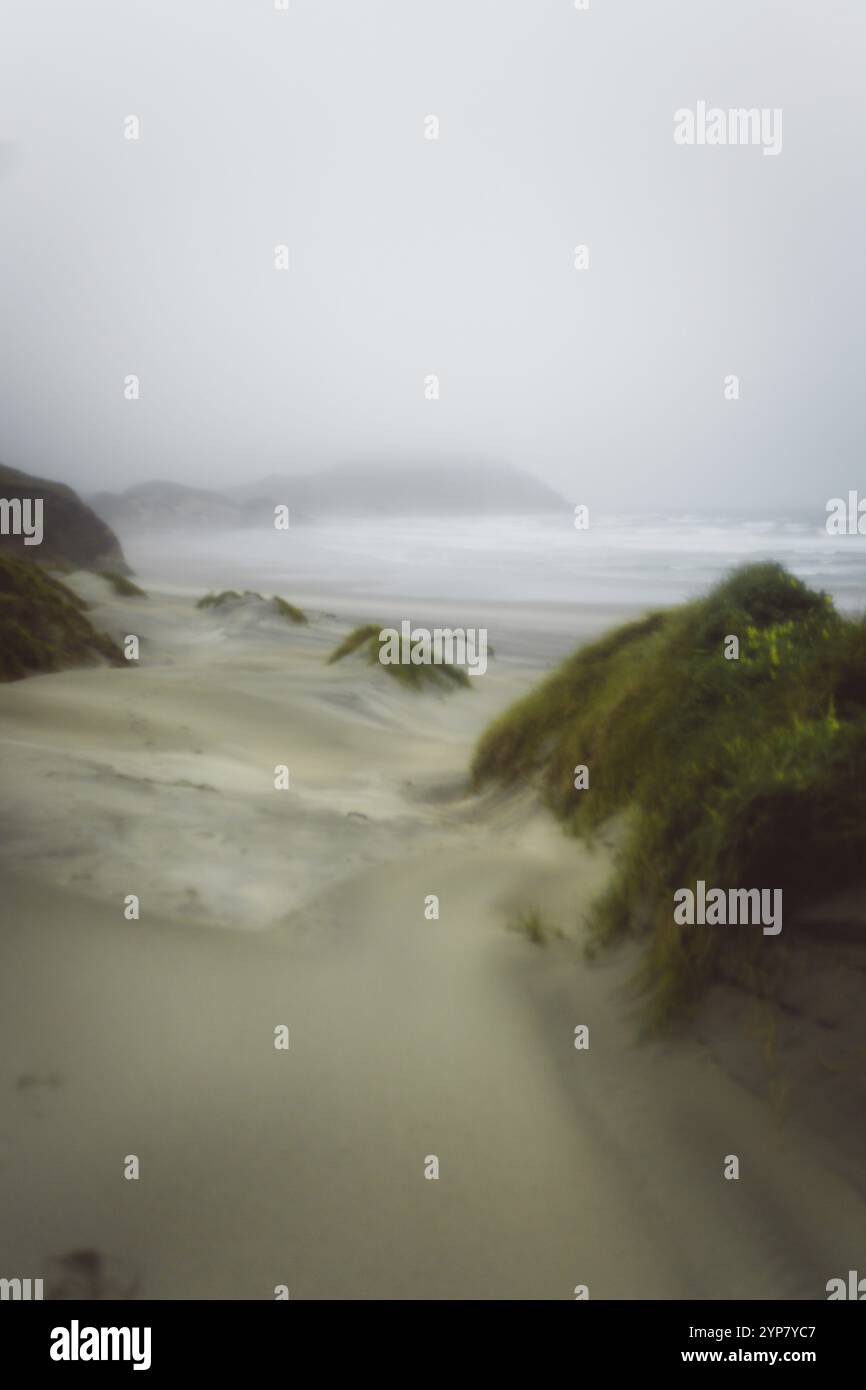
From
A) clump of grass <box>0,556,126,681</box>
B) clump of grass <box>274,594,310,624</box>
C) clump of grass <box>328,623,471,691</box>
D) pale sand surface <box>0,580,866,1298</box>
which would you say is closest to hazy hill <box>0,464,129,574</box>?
clump of grass <box>274,594,310,624</box>

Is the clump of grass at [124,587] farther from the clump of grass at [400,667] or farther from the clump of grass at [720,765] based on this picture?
the clump of grass at [720,765]

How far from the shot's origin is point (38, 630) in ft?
28.1

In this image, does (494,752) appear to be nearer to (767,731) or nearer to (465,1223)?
(767,731)

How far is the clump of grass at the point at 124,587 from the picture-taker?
1340 cm

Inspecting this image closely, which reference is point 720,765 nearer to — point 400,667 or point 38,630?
point 400,667

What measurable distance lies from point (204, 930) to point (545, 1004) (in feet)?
4.18

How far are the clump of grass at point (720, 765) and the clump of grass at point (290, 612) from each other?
27.7ft

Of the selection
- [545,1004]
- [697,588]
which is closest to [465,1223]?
[545,1004]

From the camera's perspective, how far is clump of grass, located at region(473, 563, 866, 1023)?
2385mm

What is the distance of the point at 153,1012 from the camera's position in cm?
251

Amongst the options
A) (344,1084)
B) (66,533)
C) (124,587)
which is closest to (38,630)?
(124,587)

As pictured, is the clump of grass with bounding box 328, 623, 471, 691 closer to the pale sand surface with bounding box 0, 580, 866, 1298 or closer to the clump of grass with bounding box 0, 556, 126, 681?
the clump of grass with bounding box 0, 556, 126, 681

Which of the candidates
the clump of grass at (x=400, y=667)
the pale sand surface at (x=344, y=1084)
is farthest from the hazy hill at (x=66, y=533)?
the pale sand surface at (x=344, y=1084)

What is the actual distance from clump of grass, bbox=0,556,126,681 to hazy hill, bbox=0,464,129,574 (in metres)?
5.73
